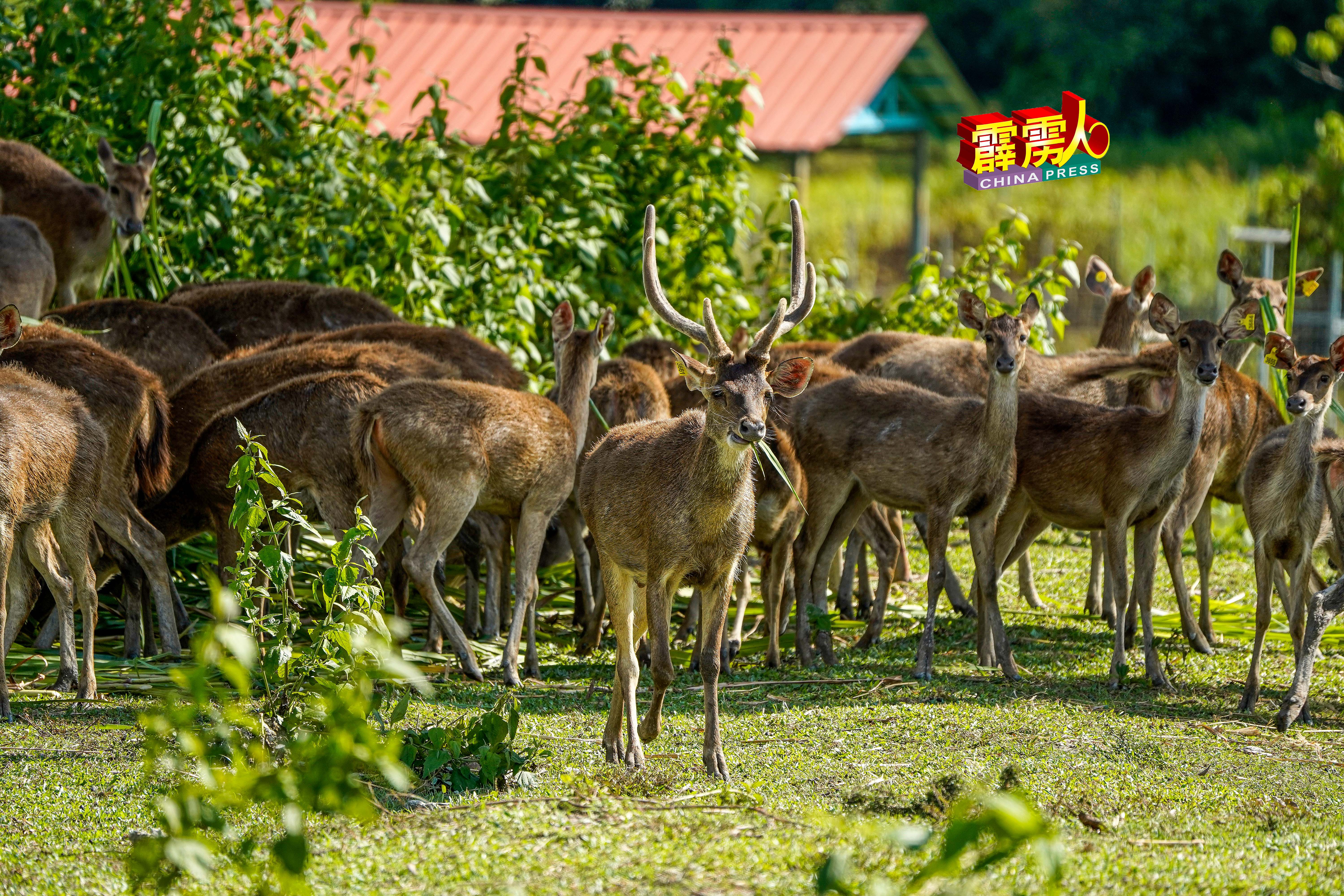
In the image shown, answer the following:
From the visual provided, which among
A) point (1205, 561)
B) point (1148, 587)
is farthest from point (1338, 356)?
point (1205, 561)

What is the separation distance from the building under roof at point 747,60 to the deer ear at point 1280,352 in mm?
10967

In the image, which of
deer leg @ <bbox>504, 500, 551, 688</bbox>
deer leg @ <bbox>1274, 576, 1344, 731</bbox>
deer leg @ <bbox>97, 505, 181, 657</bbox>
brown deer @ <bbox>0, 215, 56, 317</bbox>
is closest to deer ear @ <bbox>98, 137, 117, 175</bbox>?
brown deer @ <bbox>0, 215, 56, 317</bbox>

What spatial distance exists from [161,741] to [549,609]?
20.6 ft

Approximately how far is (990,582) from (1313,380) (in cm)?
199

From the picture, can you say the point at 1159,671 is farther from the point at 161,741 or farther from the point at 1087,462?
the point at 161,741

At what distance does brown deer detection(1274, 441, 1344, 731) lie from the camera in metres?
7.78

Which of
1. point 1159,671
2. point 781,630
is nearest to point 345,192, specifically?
point 781,630

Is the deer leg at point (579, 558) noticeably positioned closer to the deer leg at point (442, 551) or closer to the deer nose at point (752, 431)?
the deer leg at point (442, 551)

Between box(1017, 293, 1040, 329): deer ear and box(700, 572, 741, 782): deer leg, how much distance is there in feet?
9.60

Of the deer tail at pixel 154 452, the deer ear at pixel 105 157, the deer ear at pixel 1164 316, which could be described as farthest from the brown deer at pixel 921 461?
the deer ear at pixel 105 157

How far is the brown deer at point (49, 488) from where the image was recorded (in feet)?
24.2

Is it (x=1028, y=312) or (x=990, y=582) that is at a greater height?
(x=1028, y=312)

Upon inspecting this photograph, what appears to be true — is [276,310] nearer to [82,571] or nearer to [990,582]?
[82,571]

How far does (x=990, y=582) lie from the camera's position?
351 inches
